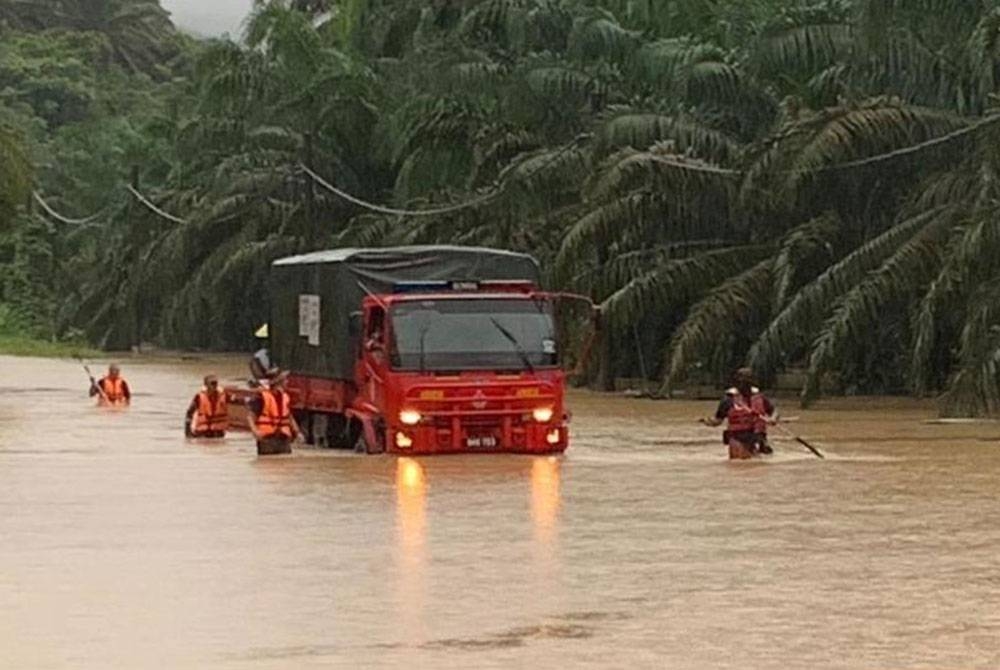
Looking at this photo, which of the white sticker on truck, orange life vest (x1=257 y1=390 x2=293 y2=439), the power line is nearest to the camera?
orange life vest (x1=257 y1=390 x2=293 y2=439)

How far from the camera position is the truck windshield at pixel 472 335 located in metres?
27.3

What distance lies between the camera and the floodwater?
12766mm

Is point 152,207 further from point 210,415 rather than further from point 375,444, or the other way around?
point 375,444

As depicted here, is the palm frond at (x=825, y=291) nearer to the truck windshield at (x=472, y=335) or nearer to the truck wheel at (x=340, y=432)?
the truck wheel at (x=340, y=432)

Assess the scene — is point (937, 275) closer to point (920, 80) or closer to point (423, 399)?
point (920, 80)

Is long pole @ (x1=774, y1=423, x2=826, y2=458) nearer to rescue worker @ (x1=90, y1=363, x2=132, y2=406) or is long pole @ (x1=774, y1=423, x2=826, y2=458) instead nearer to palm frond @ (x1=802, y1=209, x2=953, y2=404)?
palm frond @ (x1=802, y1=209, x2=953, y2=404)

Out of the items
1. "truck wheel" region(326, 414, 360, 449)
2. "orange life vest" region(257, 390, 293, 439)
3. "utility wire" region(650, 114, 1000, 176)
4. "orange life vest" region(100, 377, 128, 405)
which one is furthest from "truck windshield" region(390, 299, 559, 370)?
"orange life vest" region(100, 377, 128, 405)

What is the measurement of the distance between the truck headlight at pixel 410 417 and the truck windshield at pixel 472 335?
510 mm

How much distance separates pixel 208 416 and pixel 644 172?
1270 centimetres

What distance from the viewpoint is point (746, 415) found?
1077 inches

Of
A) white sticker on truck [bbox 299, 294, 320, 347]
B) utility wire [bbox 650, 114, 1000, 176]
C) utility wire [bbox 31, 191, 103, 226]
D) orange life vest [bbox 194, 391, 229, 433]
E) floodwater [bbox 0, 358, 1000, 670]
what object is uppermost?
utility wire [bbox 31, 191, 103, 226]

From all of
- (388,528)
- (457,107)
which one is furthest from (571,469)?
(457,107)


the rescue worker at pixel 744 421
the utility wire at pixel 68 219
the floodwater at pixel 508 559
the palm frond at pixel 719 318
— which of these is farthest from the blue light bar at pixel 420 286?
the utility wire at pixel 68 219

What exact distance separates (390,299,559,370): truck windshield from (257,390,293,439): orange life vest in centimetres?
Answer: 195
